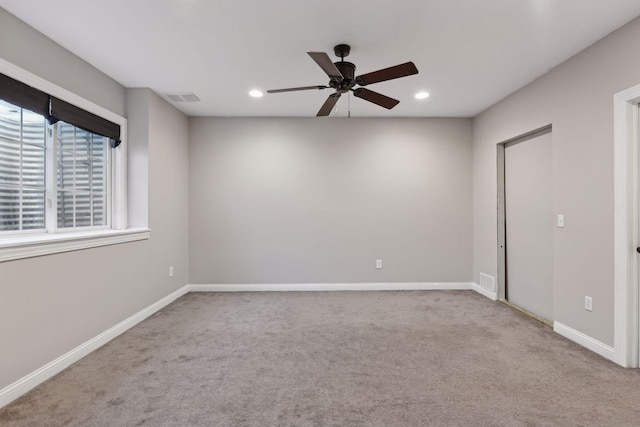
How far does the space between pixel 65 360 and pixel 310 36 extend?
308 cm

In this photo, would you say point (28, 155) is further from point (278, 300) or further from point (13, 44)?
point (278, 300)

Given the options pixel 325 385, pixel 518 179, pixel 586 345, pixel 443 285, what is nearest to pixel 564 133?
pixel 518 179

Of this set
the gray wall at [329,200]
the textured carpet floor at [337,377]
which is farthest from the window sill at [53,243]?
the gray wall at [329,200]

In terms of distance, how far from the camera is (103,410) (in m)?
1.87

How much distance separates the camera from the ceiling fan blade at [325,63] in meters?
2.01

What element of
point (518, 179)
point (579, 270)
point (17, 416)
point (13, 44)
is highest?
point (13, 44)

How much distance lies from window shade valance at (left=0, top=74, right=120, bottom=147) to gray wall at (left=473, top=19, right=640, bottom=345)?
437 cm

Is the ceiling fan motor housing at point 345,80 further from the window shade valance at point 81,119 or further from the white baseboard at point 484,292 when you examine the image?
the white baseboard at point 484,292

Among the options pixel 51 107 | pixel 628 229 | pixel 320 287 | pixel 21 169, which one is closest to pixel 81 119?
pixel 51 107

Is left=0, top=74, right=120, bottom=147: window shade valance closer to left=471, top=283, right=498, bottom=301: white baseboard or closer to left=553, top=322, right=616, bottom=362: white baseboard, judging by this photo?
left=553, top=322, right=616, bottom=362: white baseboard

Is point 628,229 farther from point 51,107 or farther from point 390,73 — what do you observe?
point 51,107

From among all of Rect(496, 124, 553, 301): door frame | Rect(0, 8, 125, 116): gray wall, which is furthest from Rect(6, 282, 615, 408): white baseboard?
Rect(0, 8, 125, 116): gray wall

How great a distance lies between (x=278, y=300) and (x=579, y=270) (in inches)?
125

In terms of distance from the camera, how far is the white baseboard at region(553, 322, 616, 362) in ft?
8.16
